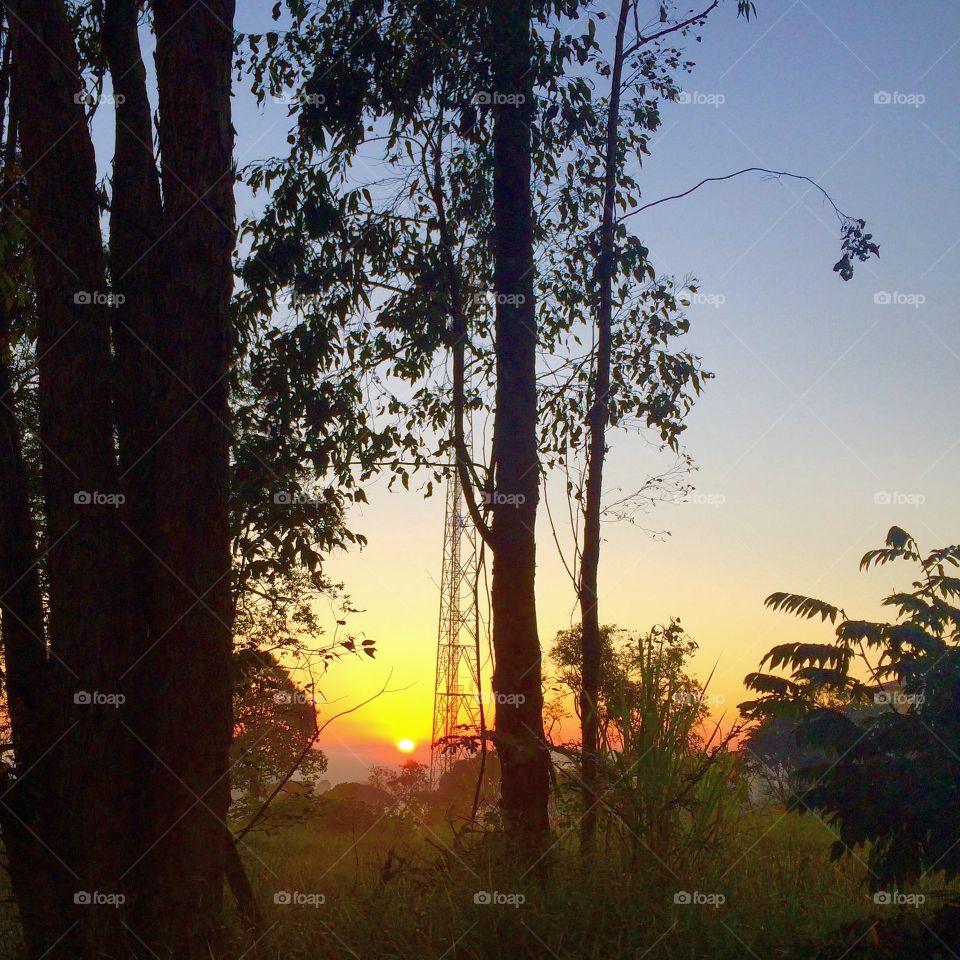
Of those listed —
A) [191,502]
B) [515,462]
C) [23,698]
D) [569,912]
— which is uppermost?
[515,462]

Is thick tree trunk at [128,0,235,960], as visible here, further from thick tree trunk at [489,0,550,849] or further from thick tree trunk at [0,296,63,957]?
thick tree trunk at [489,0,550,849]

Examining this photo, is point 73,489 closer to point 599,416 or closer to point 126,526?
point 126,526

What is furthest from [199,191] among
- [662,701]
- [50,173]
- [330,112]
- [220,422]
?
[662,701]

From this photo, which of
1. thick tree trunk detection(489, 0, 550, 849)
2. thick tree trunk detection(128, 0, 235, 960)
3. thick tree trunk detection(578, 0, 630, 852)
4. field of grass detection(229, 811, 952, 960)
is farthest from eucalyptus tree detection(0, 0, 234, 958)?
thick tree trunk detection(578, 0, 630, 852)

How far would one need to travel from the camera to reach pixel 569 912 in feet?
17.4

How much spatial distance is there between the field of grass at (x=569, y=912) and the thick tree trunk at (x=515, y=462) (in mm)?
546

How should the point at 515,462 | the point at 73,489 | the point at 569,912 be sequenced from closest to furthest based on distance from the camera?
the point at 569,912, the point at 73,489, the point at 515,462

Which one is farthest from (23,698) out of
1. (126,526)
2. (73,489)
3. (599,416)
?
(599,416)

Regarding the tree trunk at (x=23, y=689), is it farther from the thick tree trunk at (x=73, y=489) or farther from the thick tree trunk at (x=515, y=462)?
the thick tree trunk at (x=515, y=462)

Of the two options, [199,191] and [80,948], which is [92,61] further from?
[80,948]

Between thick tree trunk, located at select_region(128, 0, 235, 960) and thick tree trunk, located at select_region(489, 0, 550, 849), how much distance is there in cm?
215

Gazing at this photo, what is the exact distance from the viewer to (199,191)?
6.21 meters

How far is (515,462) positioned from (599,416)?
2.68m

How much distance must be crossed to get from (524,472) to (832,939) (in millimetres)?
3951
